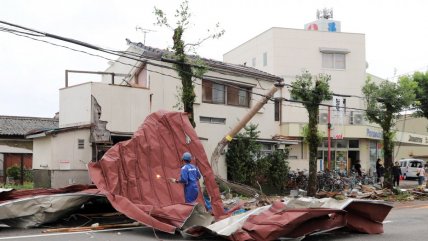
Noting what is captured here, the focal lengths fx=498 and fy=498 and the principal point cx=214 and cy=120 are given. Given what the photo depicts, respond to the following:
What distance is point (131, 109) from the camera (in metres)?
22.5

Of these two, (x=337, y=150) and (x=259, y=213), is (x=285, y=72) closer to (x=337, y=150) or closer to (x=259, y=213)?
(x=337, y=150)

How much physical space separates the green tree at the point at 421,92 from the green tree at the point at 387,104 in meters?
4.88

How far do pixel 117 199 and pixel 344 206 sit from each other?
489cm

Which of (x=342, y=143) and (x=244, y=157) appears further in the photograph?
(x=342, y=143)

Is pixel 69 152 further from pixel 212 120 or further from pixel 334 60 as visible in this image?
pixel 334 60

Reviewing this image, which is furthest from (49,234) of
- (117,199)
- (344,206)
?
(344,206)

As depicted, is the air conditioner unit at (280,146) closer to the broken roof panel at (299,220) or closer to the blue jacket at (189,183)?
the blue jacket at (189,183)

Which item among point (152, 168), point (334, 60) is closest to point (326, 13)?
point (334, 60)

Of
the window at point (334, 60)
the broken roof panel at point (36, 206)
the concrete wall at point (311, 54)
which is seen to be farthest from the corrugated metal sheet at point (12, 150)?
the window at point (334, 60)

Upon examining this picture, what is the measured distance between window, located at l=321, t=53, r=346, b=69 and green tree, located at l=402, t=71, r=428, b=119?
9.85 metres

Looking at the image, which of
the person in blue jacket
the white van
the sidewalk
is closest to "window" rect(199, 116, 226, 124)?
the person in blue jacket

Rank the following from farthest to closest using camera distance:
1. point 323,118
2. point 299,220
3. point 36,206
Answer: point 323,118
point 36,206
point 299,220

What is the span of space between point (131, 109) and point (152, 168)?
33.5 feet

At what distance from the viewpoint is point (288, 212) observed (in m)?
9.40
